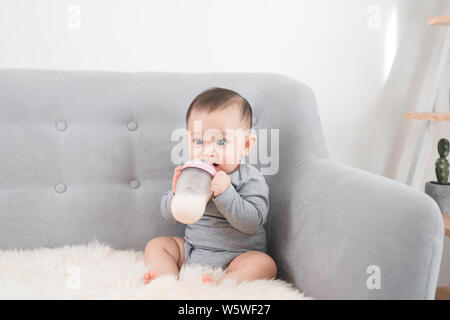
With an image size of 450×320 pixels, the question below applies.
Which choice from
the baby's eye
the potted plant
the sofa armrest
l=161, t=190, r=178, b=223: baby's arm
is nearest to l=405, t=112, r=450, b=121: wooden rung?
the potted plant

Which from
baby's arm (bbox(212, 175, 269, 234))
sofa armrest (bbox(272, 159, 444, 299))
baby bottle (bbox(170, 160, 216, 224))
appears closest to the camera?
sofa armrest (bbox(272, 159, 444, 299))

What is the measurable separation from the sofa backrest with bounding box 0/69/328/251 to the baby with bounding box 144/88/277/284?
0.10m

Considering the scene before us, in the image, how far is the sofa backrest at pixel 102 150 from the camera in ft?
3.44

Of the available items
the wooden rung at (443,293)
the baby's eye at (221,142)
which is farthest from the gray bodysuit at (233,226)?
the wooden rung at (443,293)

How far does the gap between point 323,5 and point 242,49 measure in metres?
0.37

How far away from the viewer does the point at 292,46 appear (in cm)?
151

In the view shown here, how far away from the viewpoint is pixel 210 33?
56.2 inches

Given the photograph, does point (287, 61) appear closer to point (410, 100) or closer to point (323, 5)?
point (323, 5)

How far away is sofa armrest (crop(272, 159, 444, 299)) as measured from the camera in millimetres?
671

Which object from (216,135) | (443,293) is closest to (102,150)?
(216,135)

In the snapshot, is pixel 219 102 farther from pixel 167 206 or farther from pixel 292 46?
pixel 292 46

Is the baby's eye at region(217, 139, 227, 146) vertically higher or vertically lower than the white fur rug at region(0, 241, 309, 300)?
higher

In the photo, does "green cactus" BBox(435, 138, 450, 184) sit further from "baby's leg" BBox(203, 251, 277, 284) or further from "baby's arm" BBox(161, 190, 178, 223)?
"baby's arm" BBox(161, 190, 178, 223)

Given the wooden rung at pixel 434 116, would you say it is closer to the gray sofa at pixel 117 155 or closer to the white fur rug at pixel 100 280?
the gray sofa at pixel 117 155
